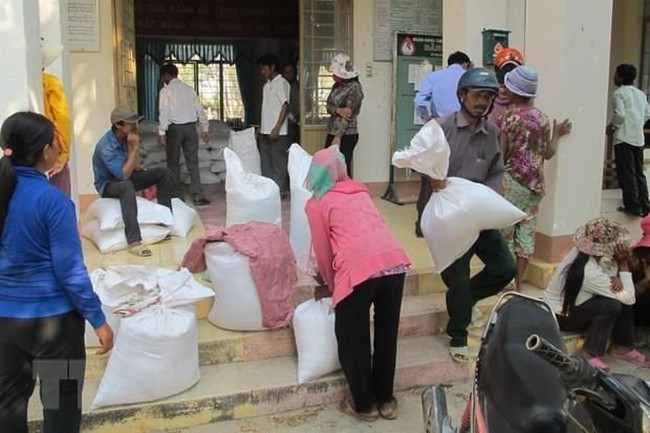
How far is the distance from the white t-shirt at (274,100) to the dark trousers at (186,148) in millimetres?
803

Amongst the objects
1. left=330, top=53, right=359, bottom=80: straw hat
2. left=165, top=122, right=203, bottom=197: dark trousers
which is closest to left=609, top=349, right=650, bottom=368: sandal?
left=330, top=53, right=359, bottom=80: straw hat

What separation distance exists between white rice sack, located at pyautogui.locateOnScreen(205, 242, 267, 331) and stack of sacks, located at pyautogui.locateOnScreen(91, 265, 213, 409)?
24cm

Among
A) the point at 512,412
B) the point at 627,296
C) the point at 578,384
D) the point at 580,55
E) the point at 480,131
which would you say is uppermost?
the point at 580,55

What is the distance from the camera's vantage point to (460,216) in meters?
3.62

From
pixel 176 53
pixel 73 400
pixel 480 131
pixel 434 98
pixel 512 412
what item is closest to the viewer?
pixel 512 412

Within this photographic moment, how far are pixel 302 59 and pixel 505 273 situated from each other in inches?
166

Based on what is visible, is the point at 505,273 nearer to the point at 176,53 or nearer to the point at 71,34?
the point at 71,34

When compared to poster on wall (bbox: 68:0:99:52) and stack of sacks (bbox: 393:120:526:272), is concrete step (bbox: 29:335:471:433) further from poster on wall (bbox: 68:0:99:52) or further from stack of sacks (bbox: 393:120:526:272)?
poster on wall (bbox: 68:0:99:52)

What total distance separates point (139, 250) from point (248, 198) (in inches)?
38.2

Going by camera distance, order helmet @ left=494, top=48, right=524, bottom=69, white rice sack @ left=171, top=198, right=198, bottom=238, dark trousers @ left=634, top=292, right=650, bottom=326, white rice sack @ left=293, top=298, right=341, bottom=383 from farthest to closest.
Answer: white rice sack @ left=171, top=198, right=198, bottom=238
helmet @ left=494, top=48, right=524, bottom=69
dark trousers @ left=634, top=292, right=650, bottom=326
white rice sack @ left=293, top=298, right=341, bottom=383

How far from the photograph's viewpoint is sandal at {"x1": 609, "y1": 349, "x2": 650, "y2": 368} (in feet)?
14.0

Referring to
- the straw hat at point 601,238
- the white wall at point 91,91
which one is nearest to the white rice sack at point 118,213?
the white wall at point 91,91

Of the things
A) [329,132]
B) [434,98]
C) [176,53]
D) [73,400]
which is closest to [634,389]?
[73,400]

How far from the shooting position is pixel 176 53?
1318cm
